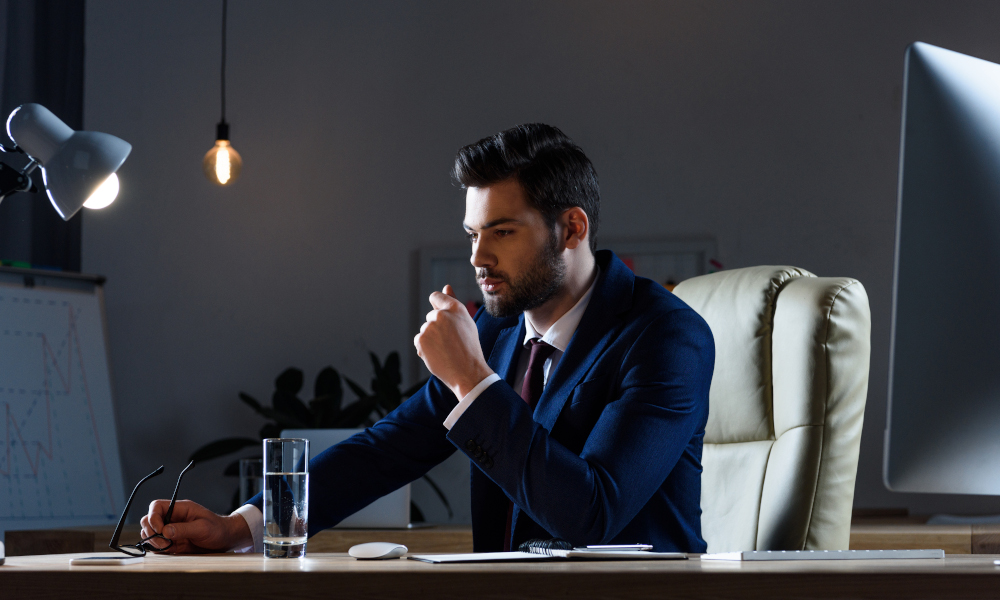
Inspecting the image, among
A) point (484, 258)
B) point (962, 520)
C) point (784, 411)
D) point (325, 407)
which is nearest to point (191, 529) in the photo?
point (484, 258)

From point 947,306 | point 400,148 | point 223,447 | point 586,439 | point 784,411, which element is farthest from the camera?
point 400,148

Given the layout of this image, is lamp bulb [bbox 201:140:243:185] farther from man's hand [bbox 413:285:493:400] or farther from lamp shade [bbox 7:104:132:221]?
man's hand [bbox 413:285:493:400]

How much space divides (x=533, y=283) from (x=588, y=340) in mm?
132

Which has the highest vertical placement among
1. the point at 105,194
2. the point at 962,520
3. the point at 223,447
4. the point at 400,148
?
the point at 400,148

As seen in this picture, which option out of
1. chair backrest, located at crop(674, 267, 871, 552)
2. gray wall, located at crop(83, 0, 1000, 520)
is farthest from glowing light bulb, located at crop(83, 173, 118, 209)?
gray wall, located at crop(83, 0, 1000, 520)

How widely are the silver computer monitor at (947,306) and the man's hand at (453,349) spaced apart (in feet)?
1.90

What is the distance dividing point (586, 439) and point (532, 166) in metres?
0.44

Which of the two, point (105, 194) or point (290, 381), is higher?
point (105, 194)

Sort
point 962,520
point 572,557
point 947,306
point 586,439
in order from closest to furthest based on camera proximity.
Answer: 1. point 947,306
2. point 572,557
3. point 586,439
4. point 962,520

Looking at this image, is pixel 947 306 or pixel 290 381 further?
pixel 290 381

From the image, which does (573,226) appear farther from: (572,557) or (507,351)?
(572,557)

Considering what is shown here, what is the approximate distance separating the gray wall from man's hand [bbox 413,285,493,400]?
76.7 inches
